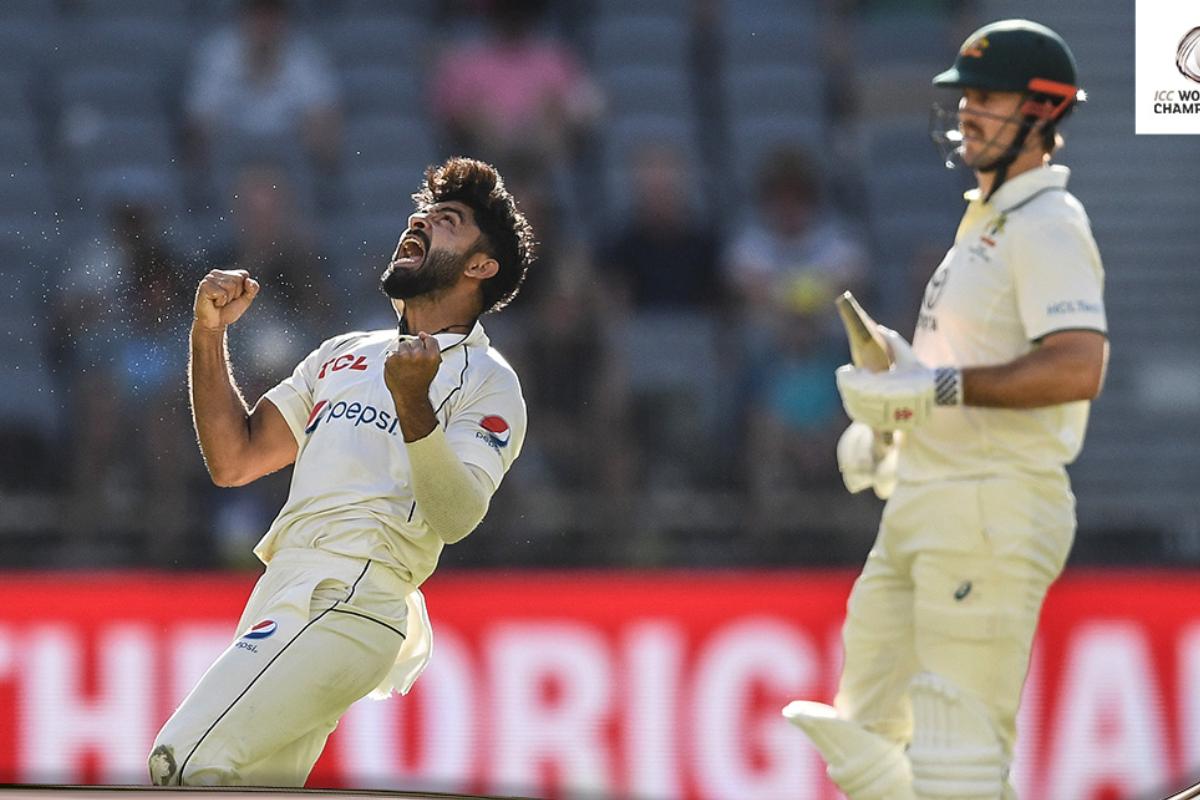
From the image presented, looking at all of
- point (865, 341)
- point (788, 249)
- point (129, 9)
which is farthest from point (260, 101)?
point (865, 341)

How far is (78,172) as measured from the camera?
289 inches

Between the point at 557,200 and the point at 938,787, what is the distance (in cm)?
404

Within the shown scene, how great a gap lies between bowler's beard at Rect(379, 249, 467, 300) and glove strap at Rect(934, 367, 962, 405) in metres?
0.87

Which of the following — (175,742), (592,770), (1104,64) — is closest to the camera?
(175,742)

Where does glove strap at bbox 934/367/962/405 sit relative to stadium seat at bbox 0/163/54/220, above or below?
below

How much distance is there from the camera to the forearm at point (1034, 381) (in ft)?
11.6

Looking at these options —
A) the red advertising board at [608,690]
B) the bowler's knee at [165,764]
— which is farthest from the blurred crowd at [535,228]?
the bowler's knee at [165,764]

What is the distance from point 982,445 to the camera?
12.1ft

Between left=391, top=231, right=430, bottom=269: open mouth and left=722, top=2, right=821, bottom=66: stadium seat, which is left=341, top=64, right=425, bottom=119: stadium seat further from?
left=391, top=231, right=430, bottom=269: open mouth


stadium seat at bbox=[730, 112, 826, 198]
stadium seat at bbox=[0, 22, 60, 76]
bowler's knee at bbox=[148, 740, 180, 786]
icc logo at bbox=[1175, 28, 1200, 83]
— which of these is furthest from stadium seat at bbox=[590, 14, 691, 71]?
bowler's knee at bbox=[148, 740, 180, 786]

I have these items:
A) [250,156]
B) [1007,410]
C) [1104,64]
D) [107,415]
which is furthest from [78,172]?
[1007,410]

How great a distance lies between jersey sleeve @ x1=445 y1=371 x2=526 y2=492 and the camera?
342cm

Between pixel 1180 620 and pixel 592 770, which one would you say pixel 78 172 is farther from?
pixel 1180 620

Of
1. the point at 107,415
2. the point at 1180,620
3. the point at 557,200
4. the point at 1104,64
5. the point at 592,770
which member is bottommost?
the point at 592,770
